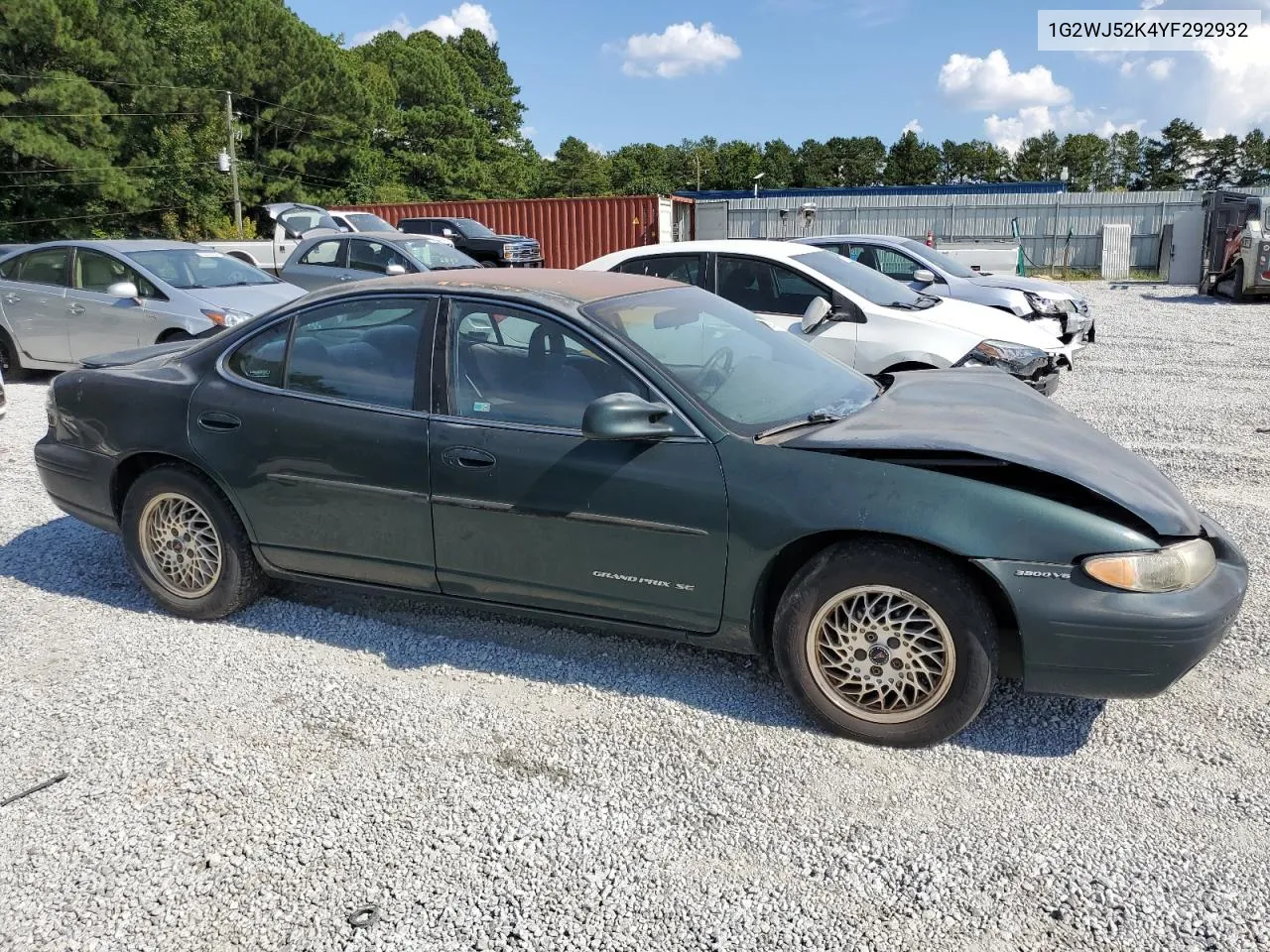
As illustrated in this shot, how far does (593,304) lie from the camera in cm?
374

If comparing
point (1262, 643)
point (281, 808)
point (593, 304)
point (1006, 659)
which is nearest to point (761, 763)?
point (1006, 659)

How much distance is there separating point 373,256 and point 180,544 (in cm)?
988

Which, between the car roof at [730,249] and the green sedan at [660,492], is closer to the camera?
the green sedan at [660,492]

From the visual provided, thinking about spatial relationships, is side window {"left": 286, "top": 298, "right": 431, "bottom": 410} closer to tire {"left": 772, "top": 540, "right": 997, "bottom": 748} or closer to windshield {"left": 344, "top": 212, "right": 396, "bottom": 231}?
tire {"left": 772, "top": 540, "right": 997, "bottom": 748}

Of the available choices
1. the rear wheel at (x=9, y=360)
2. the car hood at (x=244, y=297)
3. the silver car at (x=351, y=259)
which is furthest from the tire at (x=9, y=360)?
the silver car at (x=351, y=259)

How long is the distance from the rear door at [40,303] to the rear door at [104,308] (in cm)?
12

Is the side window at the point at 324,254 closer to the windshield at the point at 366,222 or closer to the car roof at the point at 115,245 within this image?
the car roof at the point at 115,245

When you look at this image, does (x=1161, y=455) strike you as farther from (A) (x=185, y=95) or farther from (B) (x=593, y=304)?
(A) (x=185, y=95)

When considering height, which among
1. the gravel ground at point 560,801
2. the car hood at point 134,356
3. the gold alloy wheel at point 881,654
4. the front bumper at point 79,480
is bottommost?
the gravel ground at point 560,801

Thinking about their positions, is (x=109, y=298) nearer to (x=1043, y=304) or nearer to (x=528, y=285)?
(x=528, y=285)

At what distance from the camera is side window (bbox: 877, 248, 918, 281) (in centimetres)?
1158

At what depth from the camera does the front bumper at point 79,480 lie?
4.39 metres

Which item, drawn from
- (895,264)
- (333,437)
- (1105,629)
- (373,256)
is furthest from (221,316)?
(1105,629)

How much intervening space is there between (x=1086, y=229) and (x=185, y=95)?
34.6m
